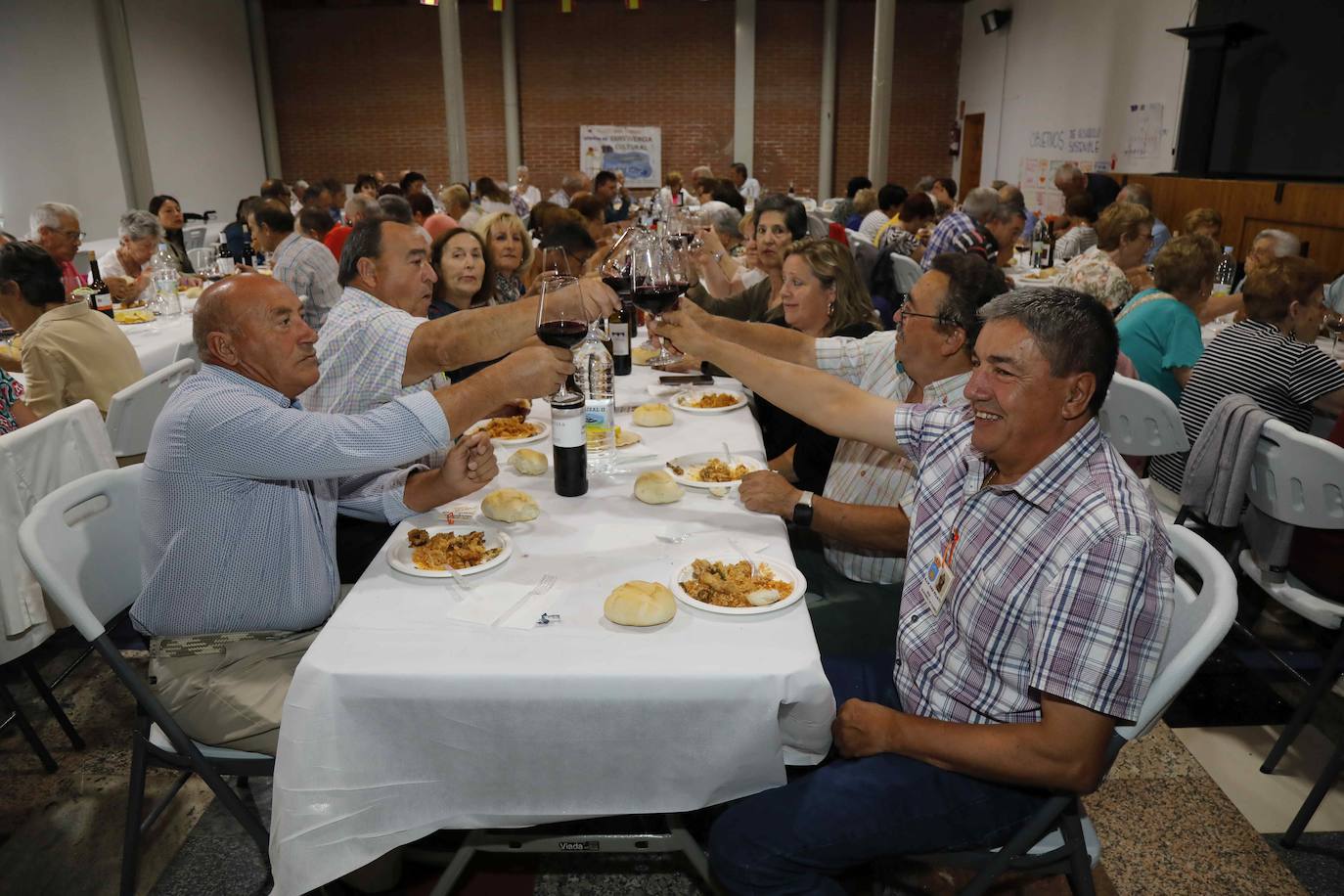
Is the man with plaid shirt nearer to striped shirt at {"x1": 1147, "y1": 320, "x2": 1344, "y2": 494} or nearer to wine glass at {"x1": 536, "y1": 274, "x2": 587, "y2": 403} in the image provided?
wine glass at {"x1": 536, "y1": 274, "x2": 587, "y2": 403}

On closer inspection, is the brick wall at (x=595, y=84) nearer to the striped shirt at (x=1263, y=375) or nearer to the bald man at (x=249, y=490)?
the striped shirt at (x=1263, y=375)

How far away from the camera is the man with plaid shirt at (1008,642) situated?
51.9 inches

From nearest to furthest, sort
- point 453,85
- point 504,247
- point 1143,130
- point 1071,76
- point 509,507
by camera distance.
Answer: point 509,507 → point 504,247 → point 1143,130 → point 1071,76 → point 453,85

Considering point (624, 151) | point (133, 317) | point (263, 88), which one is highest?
point (263, 88)

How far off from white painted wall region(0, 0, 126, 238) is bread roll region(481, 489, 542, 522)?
10518 mm

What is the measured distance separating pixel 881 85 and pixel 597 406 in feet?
38.7

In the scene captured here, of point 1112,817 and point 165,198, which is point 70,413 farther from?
point 165,198

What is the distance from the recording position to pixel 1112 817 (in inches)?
88.9

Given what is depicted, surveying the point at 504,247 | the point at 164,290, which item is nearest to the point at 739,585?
the point at 504,247

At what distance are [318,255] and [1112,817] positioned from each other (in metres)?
5.05

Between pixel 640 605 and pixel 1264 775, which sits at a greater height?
pixel 640 605

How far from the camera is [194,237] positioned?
9180 mm

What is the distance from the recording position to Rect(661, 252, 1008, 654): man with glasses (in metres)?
2.06

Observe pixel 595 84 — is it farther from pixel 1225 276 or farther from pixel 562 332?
pixel 562 332
